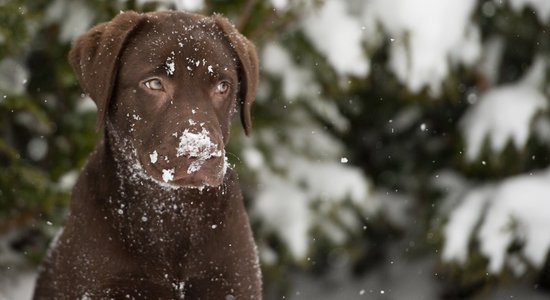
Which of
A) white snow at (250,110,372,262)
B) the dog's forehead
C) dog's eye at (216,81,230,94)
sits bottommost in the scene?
dog's eye at (216,81,230,94)

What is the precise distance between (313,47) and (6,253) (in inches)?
97.5

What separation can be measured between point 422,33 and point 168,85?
3.18 meters

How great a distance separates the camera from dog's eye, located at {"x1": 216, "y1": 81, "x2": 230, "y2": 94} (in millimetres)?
3881

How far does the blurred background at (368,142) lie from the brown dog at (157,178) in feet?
6.09

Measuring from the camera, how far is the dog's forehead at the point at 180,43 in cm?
381

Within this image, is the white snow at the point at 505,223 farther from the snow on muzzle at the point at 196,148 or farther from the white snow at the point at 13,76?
the snow on muzzle at the point at 196,148

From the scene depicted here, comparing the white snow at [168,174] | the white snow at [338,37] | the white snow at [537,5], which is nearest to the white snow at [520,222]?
the white snow at [537,5]

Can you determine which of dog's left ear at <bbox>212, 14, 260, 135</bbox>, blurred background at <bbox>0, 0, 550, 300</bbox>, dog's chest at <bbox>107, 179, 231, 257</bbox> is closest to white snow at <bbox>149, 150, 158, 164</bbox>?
dog's chest at <bbox>107, 179, 231, 257</bbox>

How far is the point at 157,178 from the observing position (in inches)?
146

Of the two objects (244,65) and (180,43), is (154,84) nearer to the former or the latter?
(180,43)

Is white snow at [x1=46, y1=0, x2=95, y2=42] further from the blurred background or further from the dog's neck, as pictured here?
the dog's neck

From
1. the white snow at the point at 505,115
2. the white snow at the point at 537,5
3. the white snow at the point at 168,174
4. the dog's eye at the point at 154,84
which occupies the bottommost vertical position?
the white snow at the point at 168,174

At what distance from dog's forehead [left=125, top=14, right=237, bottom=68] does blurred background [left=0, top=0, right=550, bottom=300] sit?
1874 millimetres

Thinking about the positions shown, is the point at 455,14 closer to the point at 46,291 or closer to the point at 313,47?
the point at 313,47
